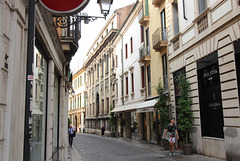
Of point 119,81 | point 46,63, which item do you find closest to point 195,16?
point 46,63

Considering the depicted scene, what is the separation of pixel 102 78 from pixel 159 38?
2310 centimetres

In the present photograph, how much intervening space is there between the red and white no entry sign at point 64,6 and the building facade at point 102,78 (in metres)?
30.0

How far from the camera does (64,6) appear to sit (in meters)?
3.55

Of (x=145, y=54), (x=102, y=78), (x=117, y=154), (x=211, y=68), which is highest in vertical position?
(x=102, y=78)

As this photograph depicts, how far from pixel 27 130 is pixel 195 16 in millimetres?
12264

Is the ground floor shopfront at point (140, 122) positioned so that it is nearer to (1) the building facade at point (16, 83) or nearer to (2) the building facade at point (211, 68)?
(2) the building facade at point (211, 68)

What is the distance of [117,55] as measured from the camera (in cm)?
3341

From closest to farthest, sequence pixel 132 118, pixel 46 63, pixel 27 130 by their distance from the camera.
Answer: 1. pixel 27 130
2. pixel 46 63
3. pixel 132 118

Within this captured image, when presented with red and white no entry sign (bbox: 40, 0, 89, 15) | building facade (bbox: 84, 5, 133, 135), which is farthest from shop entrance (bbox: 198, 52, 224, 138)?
building facade (bbox: 84, 5, 133, 135)

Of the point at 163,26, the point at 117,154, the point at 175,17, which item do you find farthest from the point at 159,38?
the point at 117,154

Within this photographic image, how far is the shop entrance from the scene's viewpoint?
1182 cm

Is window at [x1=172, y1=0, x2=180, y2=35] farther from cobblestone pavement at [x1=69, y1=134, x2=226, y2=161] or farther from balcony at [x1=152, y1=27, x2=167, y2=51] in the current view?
cobblestone pavement at [x1=69, y1=134, x2=226, y2=161]

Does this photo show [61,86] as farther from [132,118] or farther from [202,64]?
[132,118]

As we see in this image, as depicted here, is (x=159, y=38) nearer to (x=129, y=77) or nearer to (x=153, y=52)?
(x=153, y=52)
